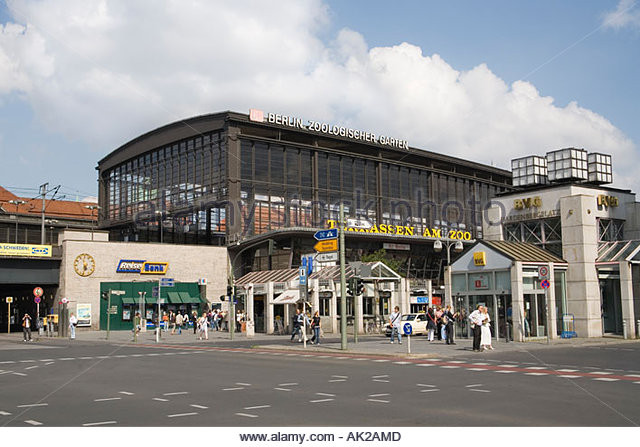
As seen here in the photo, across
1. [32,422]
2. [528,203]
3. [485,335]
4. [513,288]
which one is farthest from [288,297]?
[32,422]

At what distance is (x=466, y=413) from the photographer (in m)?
10.9

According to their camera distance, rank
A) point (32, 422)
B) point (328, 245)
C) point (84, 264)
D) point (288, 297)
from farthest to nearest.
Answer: point (84, 264) < point (288, 297) < point (328, 245) < point (32, 422)

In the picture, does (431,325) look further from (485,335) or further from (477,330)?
(485,335)

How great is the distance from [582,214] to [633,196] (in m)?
6.45

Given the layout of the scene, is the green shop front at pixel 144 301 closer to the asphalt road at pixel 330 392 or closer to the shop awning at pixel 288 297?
the shop awning at pixel 288 297

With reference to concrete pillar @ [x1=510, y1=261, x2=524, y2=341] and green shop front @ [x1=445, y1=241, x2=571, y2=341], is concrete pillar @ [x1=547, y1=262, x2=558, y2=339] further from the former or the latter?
concrete pillar @ [x1=510, y1=261, x2=524, y2=341]

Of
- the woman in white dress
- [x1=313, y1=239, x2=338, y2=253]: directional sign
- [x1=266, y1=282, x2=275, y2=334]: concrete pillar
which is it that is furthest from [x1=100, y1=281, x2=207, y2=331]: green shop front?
the woman in white dress

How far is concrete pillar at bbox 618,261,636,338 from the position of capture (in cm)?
3372

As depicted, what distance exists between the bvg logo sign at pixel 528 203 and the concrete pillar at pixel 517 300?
707 centimetres

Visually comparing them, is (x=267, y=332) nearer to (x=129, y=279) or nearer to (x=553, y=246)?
(x=129, y=279)

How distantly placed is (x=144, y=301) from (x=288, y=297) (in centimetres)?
1597

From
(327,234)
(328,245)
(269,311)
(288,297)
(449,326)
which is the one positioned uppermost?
(327,234)

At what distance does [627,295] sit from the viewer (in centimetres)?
3378

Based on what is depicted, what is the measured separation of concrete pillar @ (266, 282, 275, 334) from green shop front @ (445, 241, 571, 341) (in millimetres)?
19960
